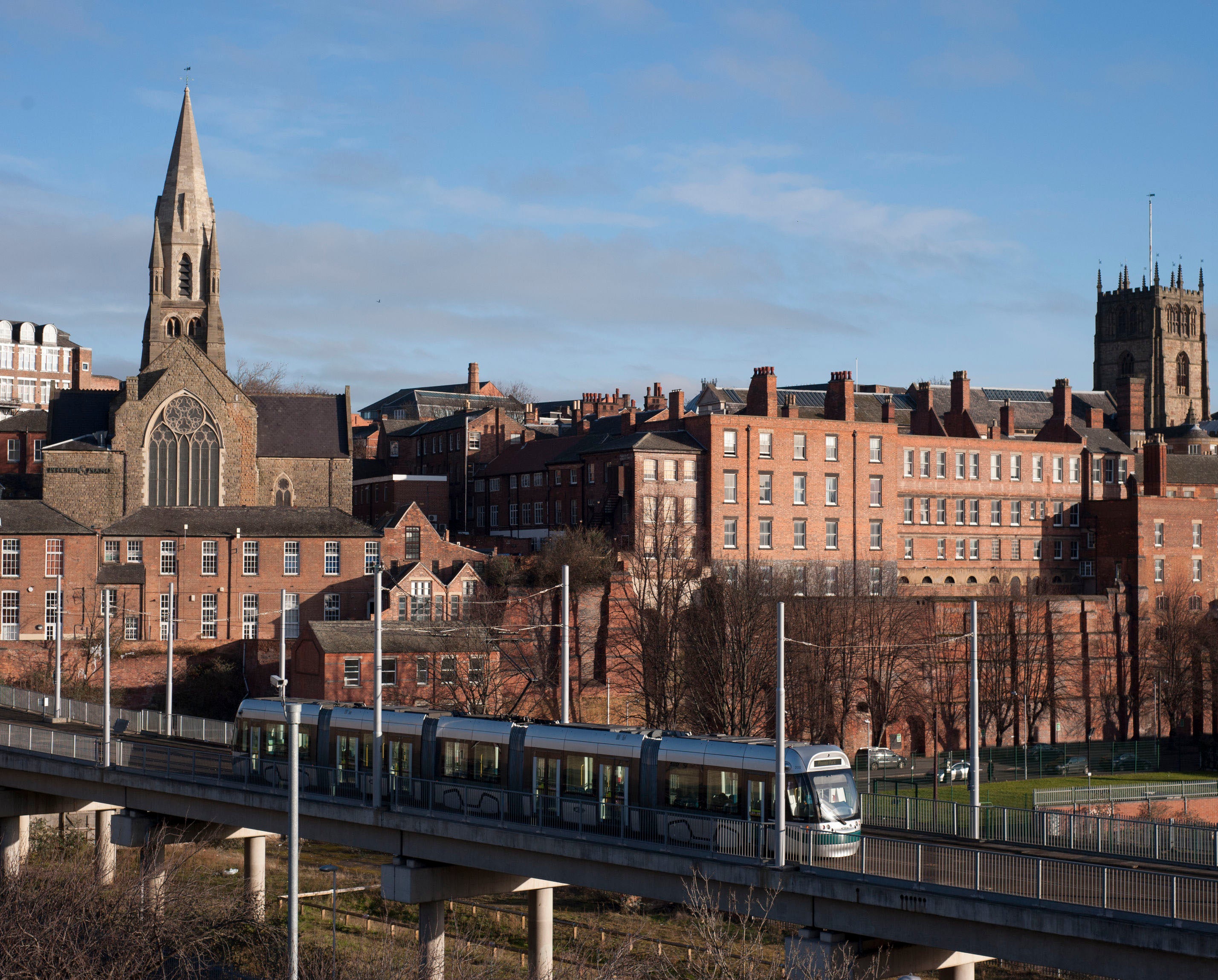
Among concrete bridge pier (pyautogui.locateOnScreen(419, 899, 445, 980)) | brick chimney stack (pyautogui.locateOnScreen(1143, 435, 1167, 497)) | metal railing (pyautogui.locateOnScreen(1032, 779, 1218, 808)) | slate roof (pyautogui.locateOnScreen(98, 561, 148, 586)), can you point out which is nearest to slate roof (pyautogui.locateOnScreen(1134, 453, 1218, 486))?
brick chimney stack (pyautogui.locateOnScreen(1143, 435, 1167, 497))

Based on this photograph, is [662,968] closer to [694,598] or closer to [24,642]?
[694,598]

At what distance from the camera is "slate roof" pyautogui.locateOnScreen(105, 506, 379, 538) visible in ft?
280

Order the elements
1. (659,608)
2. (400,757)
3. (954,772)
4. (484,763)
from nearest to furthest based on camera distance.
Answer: (484,763) → (400,757) → (954,772) → (659,608)

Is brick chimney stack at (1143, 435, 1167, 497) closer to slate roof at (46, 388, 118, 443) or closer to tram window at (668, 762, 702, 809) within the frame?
slate roof at (46, 388, 118, 443)

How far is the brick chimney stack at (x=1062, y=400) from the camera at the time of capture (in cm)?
11138

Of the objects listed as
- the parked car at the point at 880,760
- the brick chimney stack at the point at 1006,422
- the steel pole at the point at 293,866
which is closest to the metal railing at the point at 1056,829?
the steel pole at the point at 293,866

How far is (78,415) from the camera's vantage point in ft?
317

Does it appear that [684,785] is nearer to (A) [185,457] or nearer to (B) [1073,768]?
(B) [1073,768]

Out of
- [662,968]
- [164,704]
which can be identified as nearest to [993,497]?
[164,704]

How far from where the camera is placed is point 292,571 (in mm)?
86688

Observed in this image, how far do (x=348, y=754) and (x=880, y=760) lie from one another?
40700 mm

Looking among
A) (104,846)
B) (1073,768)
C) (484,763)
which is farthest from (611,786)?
(1073,768)

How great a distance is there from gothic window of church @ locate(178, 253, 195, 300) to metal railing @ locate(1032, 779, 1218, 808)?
69.7m

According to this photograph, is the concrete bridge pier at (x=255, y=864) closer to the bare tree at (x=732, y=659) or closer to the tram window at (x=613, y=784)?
the tram window at (x=613, y=784)
